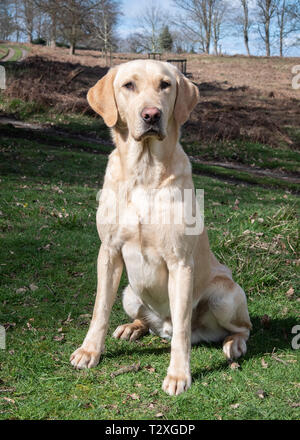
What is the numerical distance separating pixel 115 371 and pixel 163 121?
5.50 feet

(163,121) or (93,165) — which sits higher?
(163,121)

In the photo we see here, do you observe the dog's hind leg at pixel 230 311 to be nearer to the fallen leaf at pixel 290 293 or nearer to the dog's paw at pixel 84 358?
the dog's paw at pixel 84 358

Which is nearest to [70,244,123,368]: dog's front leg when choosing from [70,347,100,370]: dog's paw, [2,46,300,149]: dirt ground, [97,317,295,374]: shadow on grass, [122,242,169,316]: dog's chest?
[70,347,100,370]: dog's paw

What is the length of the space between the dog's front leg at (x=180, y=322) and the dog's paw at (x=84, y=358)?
0.53m

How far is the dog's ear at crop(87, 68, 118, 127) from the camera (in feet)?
10.2

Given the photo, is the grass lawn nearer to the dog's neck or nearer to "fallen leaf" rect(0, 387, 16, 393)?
"fallen leaf" rect(0, 387, 16, 393)

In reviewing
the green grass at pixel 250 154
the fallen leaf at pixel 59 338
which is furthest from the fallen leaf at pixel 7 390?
the green grass at pixel 250 154

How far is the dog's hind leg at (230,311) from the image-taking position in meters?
3.40

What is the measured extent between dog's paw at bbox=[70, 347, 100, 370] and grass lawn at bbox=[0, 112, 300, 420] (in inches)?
2.0

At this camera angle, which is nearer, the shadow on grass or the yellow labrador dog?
the yellow labrador dog

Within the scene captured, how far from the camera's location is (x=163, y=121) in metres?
2.95
